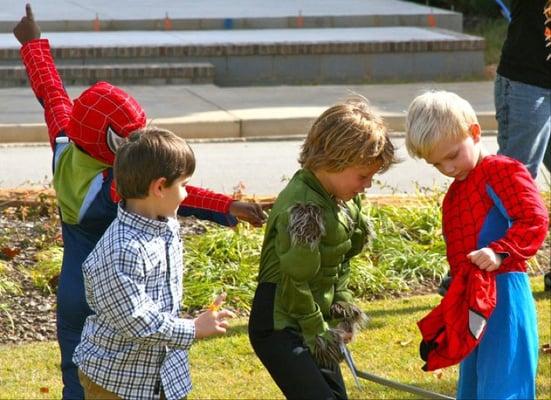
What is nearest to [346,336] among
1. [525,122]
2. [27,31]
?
[27,31]

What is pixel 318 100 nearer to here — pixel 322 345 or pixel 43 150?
pixel 43 150

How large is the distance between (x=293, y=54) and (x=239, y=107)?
7.31 feet

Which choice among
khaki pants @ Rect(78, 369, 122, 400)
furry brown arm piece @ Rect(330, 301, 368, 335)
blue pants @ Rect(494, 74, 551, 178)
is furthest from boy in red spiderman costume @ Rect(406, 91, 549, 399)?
blue pants @ Rect(494, 74, 551, 178)

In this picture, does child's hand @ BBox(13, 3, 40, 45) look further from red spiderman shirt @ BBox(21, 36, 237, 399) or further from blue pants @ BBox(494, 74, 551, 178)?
blue pants @ BBox(494, 74, 551, 178)

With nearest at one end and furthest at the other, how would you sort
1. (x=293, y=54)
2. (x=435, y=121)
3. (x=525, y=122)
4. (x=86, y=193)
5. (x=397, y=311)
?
(x=435, y=121), (x=86, y=193), (x=525, y=122), (x=397, y=311), (x=293, y=54)

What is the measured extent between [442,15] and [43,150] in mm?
8480

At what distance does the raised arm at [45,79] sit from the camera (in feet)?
15.4

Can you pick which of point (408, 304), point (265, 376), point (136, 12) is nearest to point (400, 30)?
point (136, 12)

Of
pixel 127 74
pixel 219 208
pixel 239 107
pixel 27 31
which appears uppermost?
pixel 27 31

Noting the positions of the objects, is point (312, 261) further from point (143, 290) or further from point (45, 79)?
point (45, 79)

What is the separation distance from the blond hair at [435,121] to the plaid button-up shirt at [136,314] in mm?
873

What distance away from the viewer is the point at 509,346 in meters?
4.12

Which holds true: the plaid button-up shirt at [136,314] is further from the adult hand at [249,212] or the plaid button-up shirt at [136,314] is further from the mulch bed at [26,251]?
the mulch bed at [26,251]

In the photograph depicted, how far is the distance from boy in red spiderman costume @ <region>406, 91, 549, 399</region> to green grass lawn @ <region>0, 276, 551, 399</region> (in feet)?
4.26
